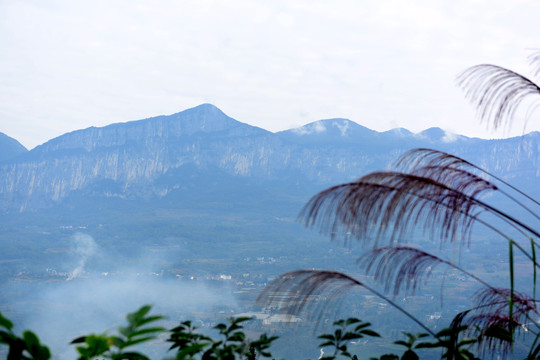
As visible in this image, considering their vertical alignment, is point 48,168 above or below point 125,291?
above

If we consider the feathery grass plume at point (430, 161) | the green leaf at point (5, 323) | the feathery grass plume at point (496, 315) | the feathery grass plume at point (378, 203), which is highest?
the feathery grass plume at point (430, 161)

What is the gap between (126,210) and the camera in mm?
163125

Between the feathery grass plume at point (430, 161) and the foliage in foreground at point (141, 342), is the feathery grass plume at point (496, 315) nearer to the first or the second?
the foliage in foreground at point (141, 342)

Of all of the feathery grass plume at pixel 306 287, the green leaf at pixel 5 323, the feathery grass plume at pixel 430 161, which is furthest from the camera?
the feathery grass plume at pixel 430 161

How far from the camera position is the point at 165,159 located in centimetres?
17288

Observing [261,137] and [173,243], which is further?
[261,137]

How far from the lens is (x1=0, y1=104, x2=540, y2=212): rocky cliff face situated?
166 meters

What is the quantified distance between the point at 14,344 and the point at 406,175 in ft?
3.72

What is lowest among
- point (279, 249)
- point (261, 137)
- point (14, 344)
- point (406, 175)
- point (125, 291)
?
point (125, 291)

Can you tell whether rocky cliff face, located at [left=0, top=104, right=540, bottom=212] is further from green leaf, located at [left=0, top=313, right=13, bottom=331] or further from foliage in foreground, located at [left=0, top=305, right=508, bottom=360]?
green leaf, located at [left=0, top=313, right=13, bottom=331]

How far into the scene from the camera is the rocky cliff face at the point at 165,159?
543ft

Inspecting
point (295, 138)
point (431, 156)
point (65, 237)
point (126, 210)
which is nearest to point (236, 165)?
point (295, 138)

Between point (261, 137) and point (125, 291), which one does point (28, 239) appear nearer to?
point (125, 291)

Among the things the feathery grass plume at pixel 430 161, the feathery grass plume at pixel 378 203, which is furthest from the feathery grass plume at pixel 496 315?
the feathery grass plume at pixel 378 203
